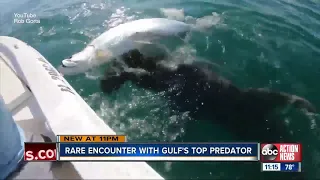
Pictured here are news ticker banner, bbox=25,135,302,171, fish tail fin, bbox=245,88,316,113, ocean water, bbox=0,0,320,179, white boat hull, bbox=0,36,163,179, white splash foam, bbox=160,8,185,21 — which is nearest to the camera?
white boat hull, bbox=0,36,163,179

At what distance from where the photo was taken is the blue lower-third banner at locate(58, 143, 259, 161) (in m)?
3.70

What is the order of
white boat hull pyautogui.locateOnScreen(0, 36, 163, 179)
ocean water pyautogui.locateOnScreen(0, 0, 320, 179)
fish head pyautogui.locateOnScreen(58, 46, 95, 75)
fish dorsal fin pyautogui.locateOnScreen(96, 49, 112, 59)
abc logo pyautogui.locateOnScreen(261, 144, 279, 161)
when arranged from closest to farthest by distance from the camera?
white boat hull pyautogui.locateOnScreen(0, 36, 163, 179), abc logo pyautogui.locateOnScreen(261, 144, 279, 161), ocean water pyautogui.locateOnScreen(0, 0, 320, 179), fish head pyautogui.locateOnScreen(58, 46, 95, 75), fish dorsal fin pyautogui.locateOnScreen(96, 49, 112, 59)

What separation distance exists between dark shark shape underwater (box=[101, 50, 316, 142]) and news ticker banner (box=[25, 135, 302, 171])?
0.92 m

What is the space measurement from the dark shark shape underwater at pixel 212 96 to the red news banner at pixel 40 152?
302 centimetres

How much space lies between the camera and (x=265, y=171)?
491 centimetres

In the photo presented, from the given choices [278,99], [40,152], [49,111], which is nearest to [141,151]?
[40,152]

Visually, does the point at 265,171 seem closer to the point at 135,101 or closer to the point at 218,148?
the point at 218,148

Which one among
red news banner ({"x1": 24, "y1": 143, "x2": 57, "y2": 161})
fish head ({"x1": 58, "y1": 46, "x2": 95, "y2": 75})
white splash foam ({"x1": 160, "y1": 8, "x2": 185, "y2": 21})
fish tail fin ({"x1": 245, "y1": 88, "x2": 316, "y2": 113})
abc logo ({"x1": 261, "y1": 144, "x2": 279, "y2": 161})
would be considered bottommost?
red news banner ({"x1": 24, "y1": 143, "x2": 57, "y2": 161})

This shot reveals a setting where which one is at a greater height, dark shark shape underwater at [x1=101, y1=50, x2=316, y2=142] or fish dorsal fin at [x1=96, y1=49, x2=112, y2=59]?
fish dorsal fin at [x1=96, y1=49, x2=112, y2=59]

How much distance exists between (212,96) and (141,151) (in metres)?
2.58

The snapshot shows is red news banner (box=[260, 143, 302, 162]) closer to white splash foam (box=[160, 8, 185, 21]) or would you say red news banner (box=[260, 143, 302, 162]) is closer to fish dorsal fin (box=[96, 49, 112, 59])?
fish dorsal fin (box=[96, 49, 112, 59])

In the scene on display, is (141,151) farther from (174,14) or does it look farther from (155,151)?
(174,14)

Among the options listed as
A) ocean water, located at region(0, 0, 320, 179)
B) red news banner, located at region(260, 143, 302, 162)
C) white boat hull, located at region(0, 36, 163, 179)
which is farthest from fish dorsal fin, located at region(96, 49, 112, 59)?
red news banner, located at region(260, 143, 302, 162)

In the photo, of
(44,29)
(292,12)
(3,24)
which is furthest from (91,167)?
(3,24)
